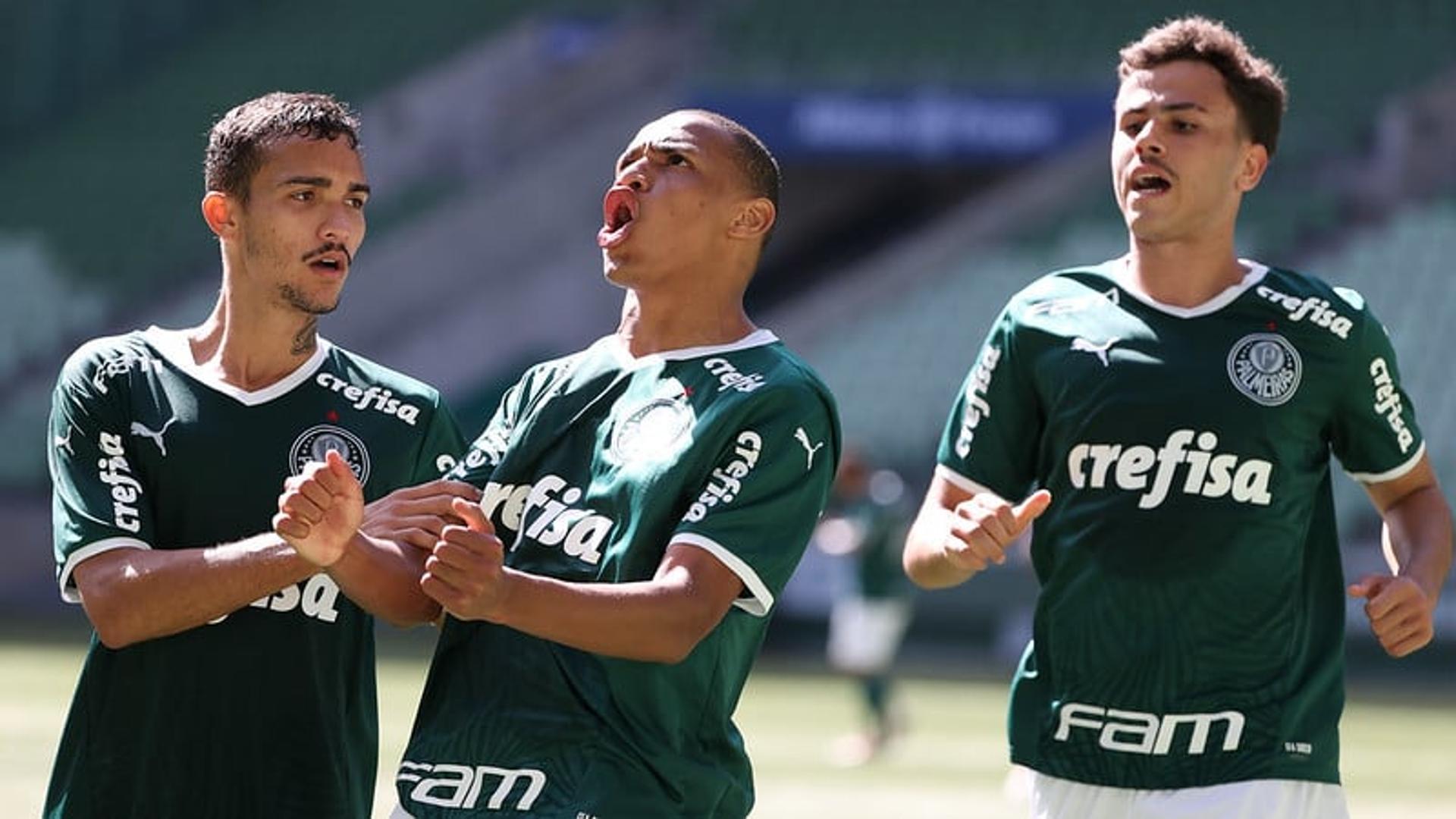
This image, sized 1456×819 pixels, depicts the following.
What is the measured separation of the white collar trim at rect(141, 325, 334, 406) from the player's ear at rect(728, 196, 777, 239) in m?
1.08

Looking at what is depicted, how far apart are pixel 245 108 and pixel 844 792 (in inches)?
375

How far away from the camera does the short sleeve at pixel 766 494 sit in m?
4.80

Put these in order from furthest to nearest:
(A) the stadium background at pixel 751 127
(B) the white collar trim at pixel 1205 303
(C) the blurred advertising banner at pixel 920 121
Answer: (C) the blurred advertising banner at pixel 920 121, (A) the stadium background at pixel 751 127, (B) the white collar trim at pixel 1205 303

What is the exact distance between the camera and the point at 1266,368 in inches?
225

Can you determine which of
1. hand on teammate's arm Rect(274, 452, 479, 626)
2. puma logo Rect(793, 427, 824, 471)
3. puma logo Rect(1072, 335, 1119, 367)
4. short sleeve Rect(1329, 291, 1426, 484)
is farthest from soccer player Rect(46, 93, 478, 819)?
short sleeve Rect(1329, 291, 1426, 484)

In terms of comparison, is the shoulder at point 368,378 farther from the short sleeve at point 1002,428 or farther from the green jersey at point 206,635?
the short sleeve at point 1002,428

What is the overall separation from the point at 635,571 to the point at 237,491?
106cm

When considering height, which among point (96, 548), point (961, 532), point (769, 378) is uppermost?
point (769, 378)

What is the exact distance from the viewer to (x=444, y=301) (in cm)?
3366

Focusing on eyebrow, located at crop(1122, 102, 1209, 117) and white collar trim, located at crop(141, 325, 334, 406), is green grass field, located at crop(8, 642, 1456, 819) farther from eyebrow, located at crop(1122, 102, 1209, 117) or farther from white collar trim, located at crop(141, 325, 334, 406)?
eyebrow, located at crop(1122, 102, 1209, 117)

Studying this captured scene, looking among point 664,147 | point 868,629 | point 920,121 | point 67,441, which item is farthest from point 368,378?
point 920,121

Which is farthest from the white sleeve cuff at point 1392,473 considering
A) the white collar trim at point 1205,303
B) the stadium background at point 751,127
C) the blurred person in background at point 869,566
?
the stadium background at point 751,127

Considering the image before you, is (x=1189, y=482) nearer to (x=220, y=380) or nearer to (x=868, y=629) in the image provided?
(x=220, y=380)

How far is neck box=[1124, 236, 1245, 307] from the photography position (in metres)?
5.85
